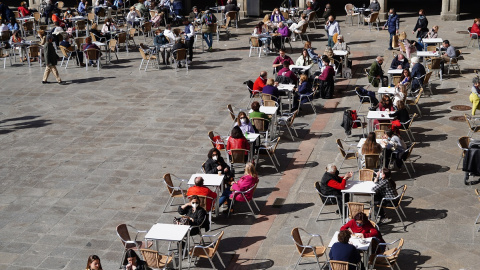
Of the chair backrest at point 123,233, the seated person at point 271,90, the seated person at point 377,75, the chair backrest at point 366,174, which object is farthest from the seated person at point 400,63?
the chair backrest at point 123,233

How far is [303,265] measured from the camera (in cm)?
1225

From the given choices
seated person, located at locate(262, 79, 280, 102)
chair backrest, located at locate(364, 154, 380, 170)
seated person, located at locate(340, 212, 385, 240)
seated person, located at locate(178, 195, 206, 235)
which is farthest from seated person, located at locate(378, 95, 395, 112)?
seated person, located at locate(178, 195, 206, 235)

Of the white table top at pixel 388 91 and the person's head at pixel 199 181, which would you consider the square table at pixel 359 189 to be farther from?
the white table top at pixel 388 91

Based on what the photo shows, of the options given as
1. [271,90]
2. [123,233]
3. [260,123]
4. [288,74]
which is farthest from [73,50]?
[123,233]

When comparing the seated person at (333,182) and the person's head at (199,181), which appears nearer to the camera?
the person's head at (199,181)

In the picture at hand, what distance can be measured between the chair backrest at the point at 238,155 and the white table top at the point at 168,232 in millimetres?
3734

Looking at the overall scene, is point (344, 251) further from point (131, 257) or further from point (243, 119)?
point (243, 119)

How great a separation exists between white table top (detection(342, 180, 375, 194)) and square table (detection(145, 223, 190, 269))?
3.12 meters

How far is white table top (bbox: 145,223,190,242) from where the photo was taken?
11.6m

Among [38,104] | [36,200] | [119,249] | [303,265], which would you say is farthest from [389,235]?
[38,104]

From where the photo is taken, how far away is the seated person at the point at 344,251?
36.1 feet

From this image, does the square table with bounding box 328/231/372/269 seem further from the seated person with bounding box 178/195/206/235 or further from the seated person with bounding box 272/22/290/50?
the seated person with bounding box 272/22/290/50

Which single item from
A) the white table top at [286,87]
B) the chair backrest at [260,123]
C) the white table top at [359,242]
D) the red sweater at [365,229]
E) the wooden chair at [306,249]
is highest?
the white table top at [286,87]

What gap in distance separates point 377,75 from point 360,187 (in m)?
8.47
